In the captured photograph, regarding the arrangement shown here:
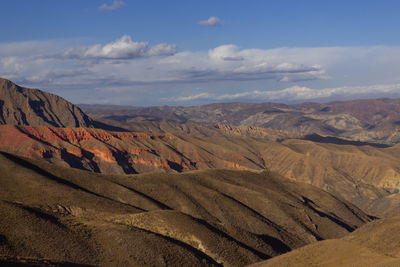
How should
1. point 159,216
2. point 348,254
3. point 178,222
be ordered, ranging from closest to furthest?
point 348,254, point 178,222, point 159,216

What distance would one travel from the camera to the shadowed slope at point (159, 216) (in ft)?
211

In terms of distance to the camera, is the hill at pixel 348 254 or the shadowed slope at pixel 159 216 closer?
the hill at pixel 348 254

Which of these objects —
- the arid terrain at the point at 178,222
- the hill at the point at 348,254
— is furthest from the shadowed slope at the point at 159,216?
the hill at the point at 348,254

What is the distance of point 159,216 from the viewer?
79562 mm

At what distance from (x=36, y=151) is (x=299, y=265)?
152m

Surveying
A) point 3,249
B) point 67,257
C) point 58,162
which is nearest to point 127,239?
point 67,257

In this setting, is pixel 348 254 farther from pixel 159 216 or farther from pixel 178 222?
pixel 159 216

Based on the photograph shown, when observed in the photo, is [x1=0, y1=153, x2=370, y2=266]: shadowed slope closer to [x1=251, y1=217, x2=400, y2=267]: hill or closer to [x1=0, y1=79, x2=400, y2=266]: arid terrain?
[x1=0, y1=79, x2=400, y2=266]: arid terrain

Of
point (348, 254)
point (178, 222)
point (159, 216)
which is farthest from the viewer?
point (159, 216)

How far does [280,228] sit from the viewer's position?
10331cm

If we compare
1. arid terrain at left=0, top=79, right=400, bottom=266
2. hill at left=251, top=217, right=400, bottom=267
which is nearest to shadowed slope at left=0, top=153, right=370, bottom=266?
arid terrain at left=0, top=79, right=400, bottom=266

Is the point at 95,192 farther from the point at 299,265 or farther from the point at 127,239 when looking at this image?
the point at 299,265

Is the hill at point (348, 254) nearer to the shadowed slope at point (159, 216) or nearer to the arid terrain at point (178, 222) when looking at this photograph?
the arid terrain at point (178, 222)

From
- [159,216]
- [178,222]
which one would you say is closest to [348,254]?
[178,222]
